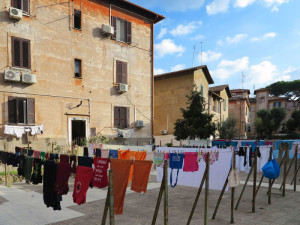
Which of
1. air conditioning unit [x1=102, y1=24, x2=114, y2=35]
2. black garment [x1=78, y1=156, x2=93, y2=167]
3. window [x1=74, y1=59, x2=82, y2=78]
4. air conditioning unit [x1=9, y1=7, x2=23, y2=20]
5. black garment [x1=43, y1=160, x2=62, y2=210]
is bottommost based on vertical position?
black garment [x1=43, y1=160, x2=62, y2=210]

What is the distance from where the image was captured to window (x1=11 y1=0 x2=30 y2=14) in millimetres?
13305

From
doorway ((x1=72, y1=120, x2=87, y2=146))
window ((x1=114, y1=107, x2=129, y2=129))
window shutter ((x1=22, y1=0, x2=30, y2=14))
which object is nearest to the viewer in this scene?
window shutter ((x1=22, y1=0, x2=30, y2=14))

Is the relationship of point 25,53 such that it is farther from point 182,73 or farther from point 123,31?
point 182,73

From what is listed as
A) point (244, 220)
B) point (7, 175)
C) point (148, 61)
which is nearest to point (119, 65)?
point (148, 61)

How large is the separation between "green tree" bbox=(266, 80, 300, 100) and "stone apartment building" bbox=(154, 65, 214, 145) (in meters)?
37.2

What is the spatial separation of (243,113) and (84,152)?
119 ft

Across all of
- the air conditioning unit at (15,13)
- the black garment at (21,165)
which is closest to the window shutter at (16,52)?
the air conditioning unit at (15,13)

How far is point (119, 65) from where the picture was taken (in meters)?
18.0

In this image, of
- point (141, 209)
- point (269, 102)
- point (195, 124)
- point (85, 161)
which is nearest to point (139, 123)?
point (195, 124)

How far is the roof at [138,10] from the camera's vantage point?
1780 cm

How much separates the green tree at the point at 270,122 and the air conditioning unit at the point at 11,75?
1190 inches

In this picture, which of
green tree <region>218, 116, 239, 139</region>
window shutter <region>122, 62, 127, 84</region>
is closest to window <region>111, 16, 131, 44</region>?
window shutter <region>122, 62, 127, 84</region>

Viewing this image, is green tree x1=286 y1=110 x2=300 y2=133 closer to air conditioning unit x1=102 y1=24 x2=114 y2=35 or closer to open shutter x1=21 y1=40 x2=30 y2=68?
air conditioning unit x1=102 y1=24 x2=114 y2=35

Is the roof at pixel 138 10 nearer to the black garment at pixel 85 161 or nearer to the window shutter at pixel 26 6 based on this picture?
the window shutter at pixel 26 6
